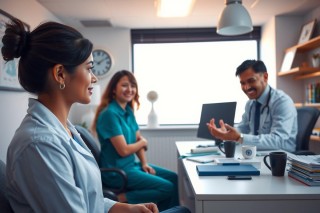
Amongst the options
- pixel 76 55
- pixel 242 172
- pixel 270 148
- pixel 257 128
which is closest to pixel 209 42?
pixel 257 128

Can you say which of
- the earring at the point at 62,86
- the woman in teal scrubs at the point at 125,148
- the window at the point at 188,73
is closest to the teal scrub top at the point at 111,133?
the woman in teal scrubs at the point at 125,148

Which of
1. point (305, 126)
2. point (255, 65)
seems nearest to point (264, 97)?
point (255, 65)

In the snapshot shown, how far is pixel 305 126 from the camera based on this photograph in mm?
2361

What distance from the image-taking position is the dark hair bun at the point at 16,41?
38.2 inches

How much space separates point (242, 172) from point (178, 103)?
3.07 meters

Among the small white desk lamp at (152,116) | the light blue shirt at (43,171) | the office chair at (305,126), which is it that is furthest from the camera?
the small white desk lamp at (152,116)

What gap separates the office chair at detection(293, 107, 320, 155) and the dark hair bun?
211 cm

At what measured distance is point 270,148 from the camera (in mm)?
2047

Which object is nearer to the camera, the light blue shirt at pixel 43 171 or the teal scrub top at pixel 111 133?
the light blue shirt at pixel 43 171

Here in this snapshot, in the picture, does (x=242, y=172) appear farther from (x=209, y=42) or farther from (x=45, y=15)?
(x=209, y=42)

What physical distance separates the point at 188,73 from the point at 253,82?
1996 mm

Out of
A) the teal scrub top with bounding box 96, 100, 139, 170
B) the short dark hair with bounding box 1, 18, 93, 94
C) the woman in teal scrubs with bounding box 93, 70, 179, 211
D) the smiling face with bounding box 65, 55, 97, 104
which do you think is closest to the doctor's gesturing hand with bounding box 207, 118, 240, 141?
the woman in teal scrubs with bounding box 93, 70, 179, 211

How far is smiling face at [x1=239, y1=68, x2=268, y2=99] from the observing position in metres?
2.40

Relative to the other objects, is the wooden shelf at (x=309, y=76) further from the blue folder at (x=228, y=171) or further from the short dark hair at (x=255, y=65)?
the blue folder at (x=228, y=171)
